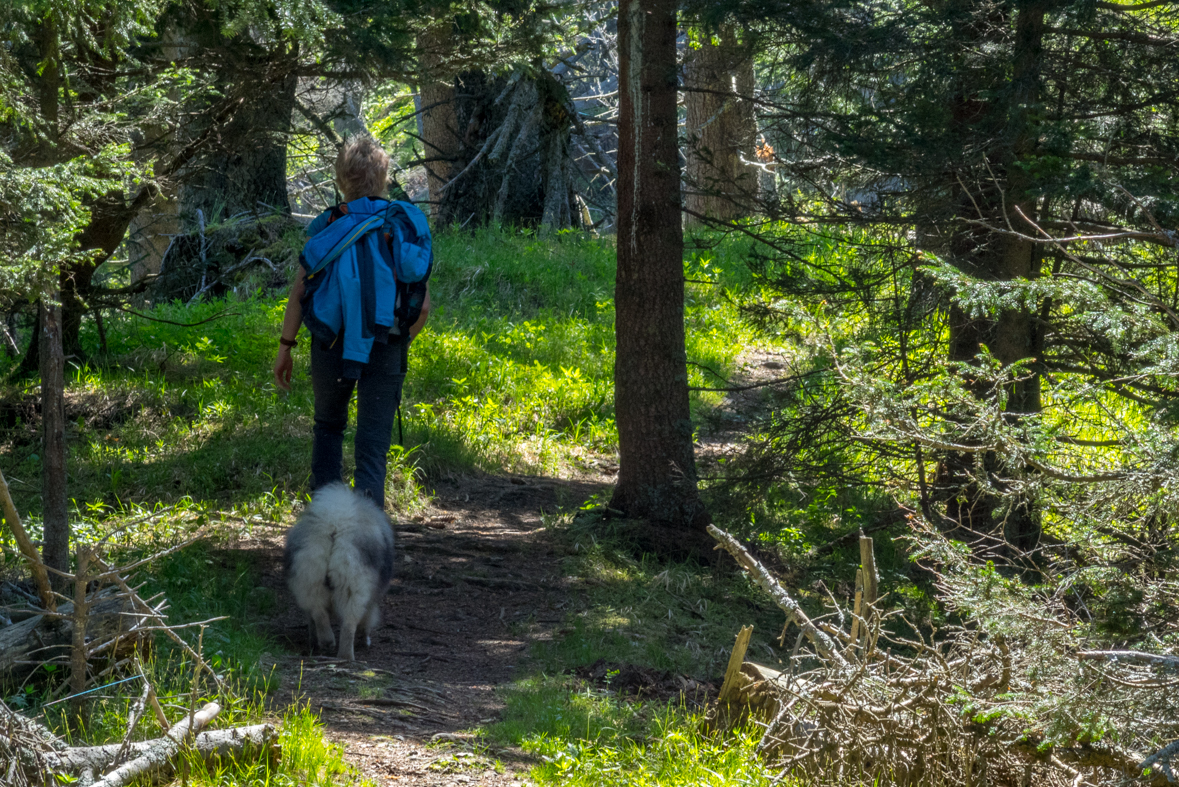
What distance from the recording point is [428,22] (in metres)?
6.18

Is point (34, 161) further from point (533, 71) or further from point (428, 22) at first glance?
point (533, 71)

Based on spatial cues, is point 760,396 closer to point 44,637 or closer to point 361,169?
point 361,169

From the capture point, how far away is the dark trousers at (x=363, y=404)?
5324 millimetres

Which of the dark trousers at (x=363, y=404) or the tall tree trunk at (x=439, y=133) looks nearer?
the dark trousers at (x=363, y=404)

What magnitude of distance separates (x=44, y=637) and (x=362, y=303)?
7.08 feet

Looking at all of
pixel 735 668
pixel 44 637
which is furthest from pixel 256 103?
pixel 735 668

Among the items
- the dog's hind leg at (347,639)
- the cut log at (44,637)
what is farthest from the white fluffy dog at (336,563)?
the cut log at (44,637)

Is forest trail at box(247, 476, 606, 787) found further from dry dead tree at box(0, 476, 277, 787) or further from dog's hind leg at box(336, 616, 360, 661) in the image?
dry dead tree at box(0, 476, 277, 787)

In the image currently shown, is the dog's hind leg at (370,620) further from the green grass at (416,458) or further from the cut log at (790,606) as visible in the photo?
the cut log at (790,606)

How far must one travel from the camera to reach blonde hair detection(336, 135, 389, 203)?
533 cm

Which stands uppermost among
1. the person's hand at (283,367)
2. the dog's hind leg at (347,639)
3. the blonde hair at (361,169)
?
the blonde hair at (361,169)

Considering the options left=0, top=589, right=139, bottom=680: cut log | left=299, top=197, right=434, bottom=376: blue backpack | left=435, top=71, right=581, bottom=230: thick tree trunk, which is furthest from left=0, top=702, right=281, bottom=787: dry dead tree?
left=435, top=71, right=581, bottom=230: thick tree trunk

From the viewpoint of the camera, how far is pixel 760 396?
34.1ft

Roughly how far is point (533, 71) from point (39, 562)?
5.10 meters
